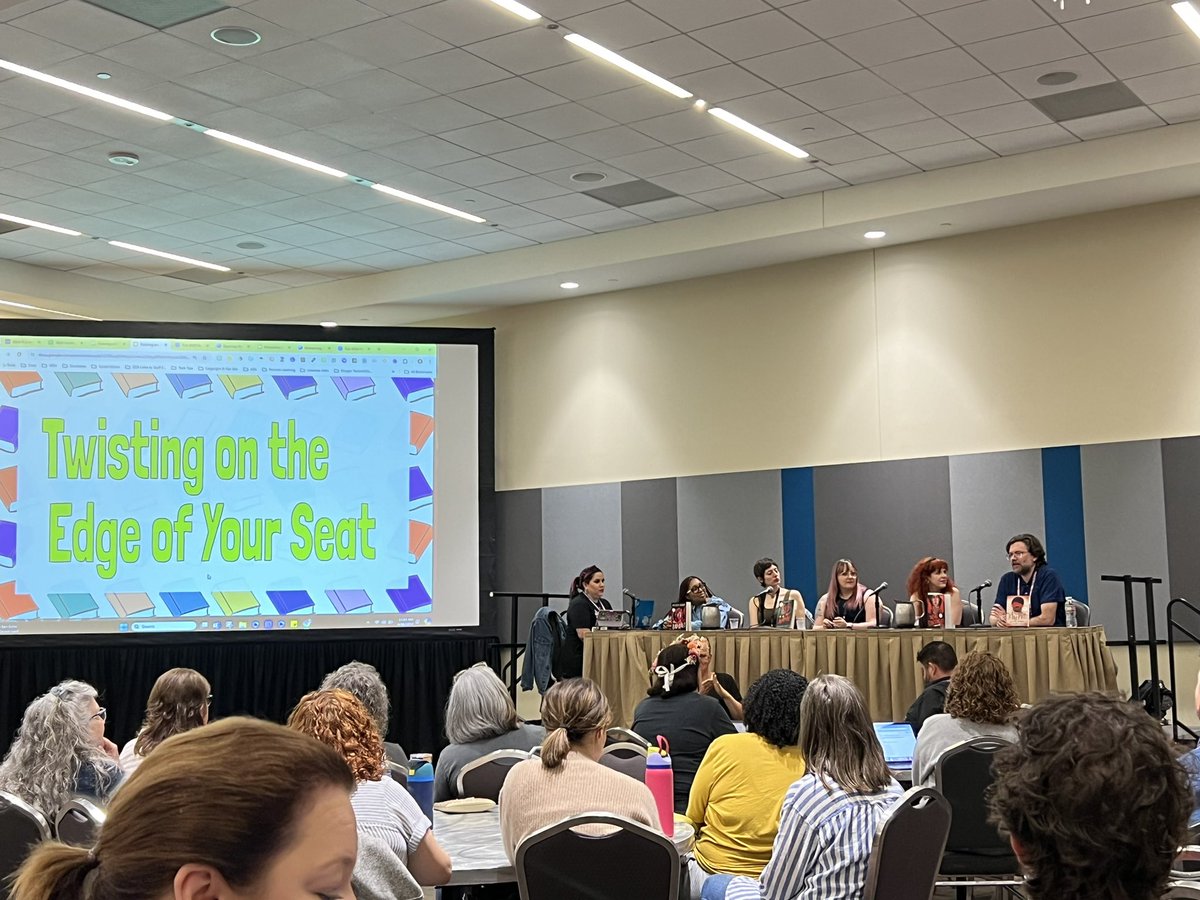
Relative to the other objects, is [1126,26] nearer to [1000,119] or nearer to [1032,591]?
[1000,119]

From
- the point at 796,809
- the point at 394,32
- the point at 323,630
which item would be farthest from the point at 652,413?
the point at 796,809

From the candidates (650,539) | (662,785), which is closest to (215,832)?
(662,785)

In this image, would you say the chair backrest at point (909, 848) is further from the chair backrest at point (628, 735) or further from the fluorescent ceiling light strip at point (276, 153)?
the fluorescent ceiling light strip at point (276, 153)

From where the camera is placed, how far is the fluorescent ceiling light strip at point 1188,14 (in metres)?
6.61

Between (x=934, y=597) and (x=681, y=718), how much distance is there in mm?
3382

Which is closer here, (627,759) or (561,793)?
(561,793)

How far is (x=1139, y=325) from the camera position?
29.4 ft

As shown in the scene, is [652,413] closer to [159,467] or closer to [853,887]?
[159,467]

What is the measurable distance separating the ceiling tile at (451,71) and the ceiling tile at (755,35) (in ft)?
4.07

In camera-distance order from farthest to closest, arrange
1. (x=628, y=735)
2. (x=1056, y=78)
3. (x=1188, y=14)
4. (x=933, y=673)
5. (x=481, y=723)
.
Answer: (x=1056, y=78) → (x=1188, y=14) → (x=933, y=673) → (x=628, y=735) → (x=481, y=723)

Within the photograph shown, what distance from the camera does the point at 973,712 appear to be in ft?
14.6

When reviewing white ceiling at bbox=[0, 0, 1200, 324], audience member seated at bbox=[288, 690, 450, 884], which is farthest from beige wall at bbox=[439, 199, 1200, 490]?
audience member seated at bbox=[288, 690, 450, 884]

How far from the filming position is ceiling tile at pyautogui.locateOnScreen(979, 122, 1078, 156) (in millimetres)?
8375

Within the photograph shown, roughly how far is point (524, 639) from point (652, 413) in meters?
2.42
